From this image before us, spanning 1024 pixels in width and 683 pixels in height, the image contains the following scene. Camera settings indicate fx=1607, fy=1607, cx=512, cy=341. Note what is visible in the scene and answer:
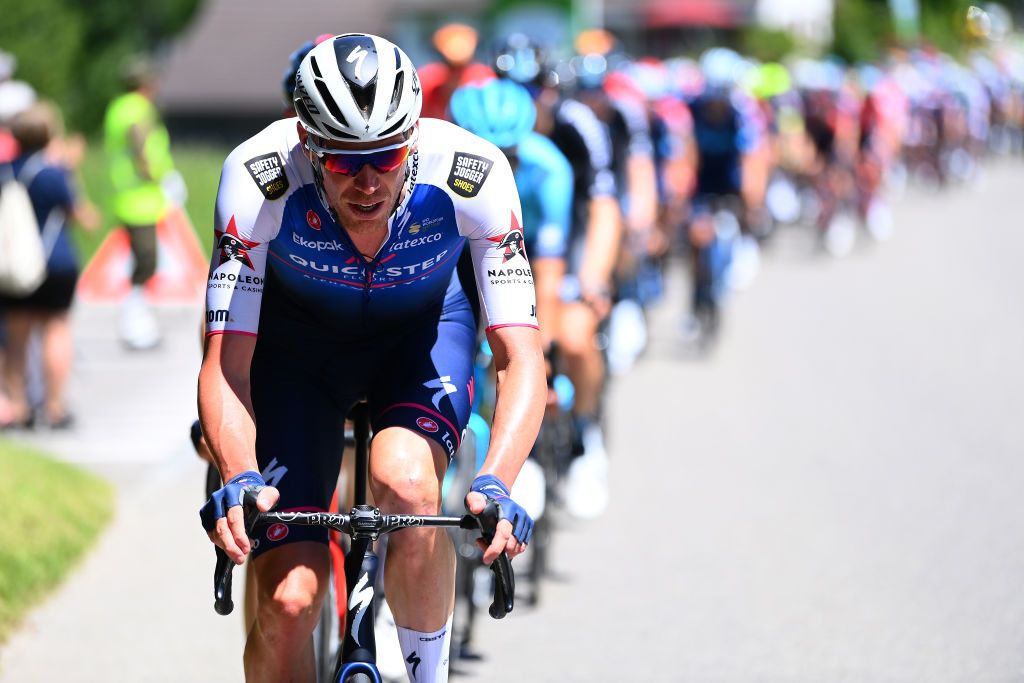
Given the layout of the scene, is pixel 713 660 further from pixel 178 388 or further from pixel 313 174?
pixel 178 388

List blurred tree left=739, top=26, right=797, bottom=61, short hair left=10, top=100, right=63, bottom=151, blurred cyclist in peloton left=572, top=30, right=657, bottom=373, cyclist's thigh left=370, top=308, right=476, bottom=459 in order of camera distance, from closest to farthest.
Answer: cyclist's thigh left=370, top=308, right=476, bottom=459, short hair left=10, top=100, right=63, bottom=151, blurred cyclist in peloton left=572, top=30, right=657, bottom=373, blurred tree left=739, top=26, right=797, bottom=61

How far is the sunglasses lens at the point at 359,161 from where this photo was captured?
3.71 metres

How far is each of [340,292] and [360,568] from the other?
71 centimetres

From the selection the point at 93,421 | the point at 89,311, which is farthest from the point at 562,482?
the point at 89,311

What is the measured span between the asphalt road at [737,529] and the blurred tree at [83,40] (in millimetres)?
9336

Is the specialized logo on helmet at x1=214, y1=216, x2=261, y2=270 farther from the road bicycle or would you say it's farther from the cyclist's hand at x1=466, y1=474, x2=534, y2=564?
the cyclist's hand at x1=466, y1=474, x2=534, y2=564

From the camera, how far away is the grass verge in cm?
643

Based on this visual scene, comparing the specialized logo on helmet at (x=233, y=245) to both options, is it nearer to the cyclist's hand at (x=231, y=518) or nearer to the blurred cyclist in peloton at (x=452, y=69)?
the cyclist's hand at (x=231, y=518)

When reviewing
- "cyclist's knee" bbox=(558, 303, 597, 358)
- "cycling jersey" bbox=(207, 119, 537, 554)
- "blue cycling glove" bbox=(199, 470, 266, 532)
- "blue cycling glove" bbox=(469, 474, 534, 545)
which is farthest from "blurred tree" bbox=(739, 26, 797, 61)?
"blue cycling glove" bbox=(199, 470, 266, 532)

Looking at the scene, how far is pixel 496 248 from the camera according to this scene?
4078mm

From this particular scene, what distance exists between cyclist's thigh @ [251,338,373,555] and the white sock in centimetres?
34

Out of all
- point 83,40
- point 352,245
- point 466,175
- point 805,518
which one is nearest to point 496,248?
point 466,175

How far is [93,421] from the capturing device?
10.4 metres

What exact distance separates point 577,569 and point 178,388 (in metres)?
5.14
